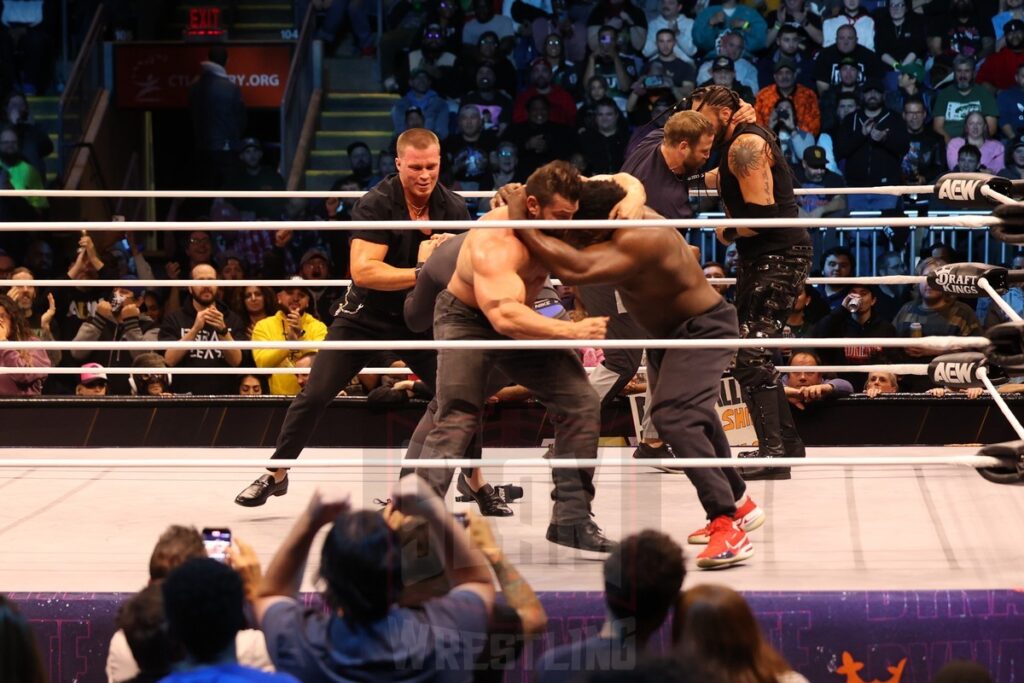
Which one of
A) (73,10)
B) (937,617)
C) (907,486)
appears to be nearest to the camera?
(937,617)

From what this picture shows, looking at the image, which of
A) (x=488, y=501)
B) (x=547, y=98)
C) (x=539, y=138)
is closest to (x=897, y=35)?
(x=547, y=98)

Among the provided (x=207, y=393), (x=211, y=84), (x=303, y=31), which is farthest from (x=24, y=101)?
(x=207, y=393)

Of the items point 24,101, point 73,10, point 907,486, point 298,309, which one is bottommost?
point 907,486

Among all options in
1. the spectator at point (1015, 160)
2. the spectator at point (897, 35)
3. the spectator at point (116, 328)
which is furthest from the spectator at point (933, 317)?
the spectator at point (116, 328)

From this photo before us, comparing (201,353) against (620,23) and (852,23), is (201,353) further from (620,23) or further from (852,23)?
(852,23)

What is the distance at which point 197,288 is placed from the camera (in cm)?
657

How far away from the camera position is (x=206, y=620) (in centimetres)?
223

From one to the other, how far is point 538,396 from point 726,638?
1.42 metres

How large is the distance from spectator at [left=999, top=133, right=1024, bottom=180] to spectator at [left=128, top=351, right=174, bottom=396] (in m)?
4.83

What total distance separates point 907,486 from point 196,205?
618cm

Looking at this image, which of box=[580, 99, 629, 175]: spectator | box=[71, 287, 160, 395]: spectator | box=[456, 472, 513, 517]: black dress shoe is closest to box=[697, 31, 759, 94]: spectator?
box=[580, 99, 629, 175]: spectator

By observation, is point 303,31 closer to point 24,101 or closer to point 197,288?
point 24,101

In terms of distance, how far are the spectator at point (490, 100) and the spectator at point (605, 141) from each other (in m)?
0.59

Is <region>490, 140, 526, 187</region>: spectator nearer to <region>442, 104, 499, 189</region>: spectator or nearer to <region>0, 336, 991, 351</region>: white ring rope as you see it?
<region>442, 104, 499, 189</region>: spectator
